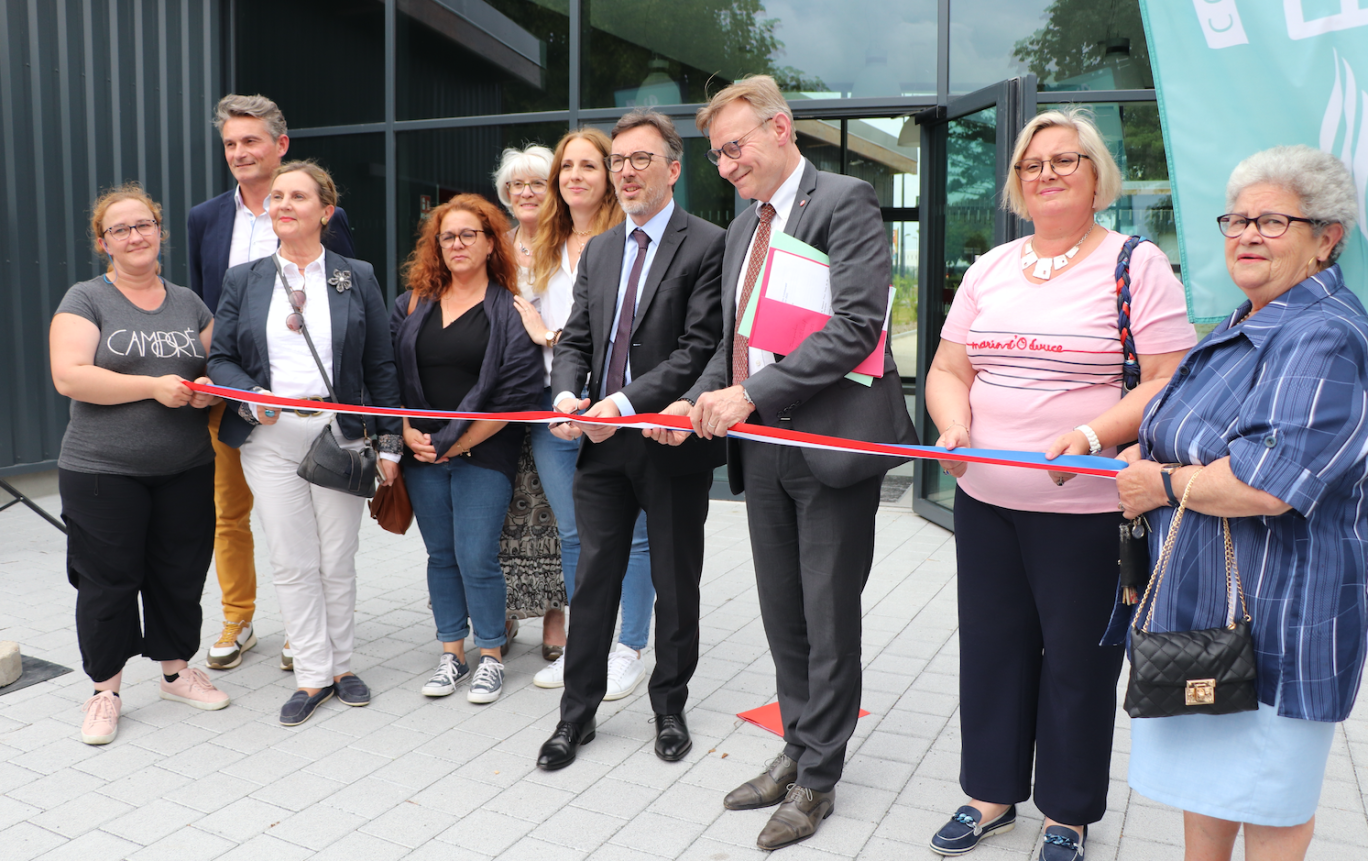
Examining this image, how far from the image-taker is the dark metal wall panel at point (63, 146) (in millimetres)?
7051

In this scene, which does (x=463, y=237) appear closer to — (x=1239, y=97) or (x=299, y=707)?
A: (x=299, y=707)

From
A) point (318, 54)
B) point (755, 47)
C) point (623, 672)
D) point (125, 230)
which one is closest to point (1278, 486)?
point (623, 672)

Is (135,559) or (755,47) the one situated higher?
(755,47)

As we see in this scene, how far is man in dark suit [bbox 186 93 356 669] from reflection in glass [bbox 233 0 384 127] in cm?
452

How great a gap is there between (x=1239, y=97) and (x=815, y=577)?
1.63m

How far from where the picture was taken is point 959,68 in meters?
7.33

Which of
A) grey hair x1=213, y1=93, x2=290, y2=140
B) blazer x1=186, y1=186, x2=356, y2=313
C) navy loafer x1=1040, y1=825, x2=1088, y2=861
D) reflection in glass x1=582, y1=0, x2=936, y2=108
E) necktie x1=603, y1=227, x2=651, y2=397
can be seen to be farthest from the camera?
reflection in glass x1=582, y1=0, x2=936, y2=108

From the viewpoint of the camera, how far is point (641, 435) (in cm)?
342

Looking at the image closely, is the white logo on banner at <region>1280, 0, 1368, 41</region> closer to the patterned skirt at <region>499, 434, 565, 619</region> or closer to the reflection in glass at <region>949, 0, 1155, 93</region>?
the patterned skirt at <region>499, 434, 565, 619</region>

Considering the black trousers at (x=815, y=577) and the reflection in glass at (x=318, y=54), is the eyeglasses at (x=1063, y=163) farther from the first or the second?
the reflection in glass at (x=318, y=54)

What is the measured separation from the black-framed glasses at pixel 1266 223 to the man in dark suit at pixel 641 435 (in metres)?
1.73

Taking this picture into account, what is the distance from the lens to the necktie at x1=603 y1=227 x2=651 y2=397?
3.51 meters

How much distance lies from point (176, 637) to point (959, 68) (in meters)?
6.27

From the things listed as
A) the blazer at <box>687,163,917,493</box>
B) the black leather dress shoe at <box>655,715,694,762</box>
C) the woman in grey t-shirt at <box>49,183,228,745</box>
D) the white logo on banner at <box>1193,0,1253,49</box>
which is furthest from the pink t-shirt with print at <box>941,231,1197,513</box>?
the woman in grey t-shirt at <box>49,183,228,745</box>
